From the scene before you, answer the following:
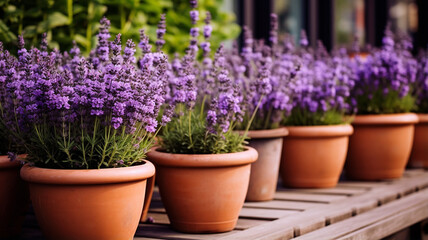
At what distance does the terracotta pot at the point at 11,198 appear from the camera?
90.5 inches

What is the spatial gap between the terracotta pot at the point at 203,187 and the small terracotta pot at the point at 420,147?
7.03 ft

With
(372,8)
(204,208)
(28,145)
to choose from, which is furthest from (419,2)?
(28,145)

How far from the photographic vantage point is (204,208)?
2.48 m

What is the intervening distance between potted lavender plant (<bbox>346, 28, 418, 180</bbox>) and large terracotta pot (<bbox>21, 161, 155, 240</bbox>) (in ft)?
6.52

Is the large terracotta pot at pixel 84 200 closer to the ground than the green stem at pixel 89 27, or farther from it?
closer to the ground

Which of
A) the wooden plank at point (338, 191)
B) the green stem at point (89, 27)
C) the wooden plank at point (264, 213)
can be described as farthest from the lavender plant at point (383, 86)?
the green stem at point (89, 27)

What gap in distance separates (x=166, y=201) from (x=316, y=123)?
50.4 inches

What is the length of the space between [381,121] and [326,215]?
1179 millimetres

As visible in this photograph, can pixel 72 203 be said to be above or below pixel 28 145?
below

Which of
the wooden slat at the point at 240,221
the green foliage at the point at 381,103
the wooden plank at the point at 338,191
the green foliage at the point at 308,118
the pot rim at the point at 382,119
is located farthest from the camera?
the green foliage at the point at 381,103

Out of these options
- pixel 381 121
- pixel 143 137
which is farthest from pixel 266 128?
pixel 143 137

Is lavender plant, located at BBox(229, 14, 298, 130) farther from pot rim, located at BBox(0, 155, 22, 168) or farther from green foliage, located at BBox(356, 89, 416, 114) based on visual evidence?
pot rim, located at BBox(0, 155, 22, 168)

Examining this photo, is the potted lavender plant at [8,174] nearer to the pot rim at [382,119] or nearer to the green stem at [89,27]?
the green stem at [89,27]

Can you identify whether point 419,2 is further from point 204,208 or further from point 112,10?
point 204,208
